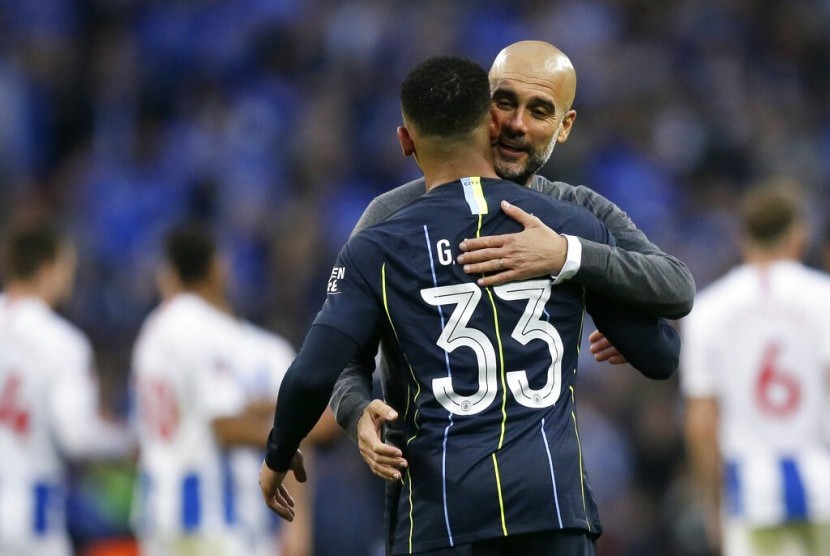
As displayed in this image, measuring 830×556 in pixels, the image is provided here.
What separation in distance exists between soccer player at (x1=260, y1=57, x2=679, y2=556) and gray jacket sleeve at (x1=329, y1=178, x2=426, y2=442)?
0.48 feet

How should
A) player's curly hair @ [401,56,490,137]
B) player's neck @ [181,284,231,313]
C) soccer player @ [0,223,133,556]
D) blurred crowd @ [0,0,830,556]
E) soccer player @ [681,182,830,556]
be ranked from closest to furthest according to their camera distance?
1. player's curly hair @ [401,56,490,137]
2. soccer player @ [681,182,830,556]
3. soccer player @ [0,223,133,556]
4. player's neck @ [181,284,231,313]
5. blurred crowd @ [0,0,830,556]

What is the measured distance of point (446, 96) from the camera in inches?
136

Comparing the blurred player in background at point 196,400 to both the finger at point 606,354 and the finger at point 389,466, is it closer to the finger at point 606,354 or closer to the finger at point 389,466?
the finger at point 606,354

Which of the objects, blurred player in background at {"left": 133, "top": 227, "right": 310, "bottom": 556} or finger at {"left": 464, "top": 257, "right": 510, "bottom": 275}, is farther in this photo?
blurred player in background at {"left": 133, "top": 227, "right": 310, "bottom": 556}

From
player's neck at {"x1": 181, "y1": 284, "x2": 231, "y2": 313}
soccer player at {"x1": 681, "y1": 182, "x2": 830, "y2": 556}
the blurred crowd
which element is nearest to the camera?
soccer player at {"x1": 681, "y1": 182, "x2": 830, "y2": 556}

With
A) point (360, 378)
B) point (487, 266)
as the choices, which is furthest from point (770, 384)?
point (487, 266)

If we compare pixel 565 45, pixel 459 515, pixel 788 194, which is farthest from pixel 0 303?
pixel 565 45

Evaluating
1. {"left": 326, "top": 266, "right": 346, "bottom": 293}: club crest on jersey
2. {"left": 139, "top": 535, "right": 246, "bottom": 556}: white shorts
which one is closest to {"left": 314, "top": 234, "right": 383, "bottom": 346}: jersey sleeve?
{"left": 326, "top": 266, "right": 346, "bottom": 293}: club crest on jersey

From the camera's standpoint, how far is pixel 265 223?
11.7 metres

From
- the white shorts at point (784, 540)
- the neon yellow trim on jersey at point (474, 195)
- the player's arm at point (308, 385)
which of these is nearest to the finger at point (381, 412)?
the player's arm at point (308, 385)

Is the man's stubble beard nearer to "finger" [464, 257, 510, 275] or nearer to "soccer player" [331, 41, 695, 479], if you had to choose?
"soccer player" [331, 41, 695, 479]

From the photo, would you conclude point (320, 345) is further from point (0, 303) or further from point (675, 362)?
point (0, 303)

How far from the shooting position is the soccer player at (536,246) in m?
3.41

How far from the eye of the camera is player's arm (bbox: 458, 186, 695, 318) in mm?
3398
